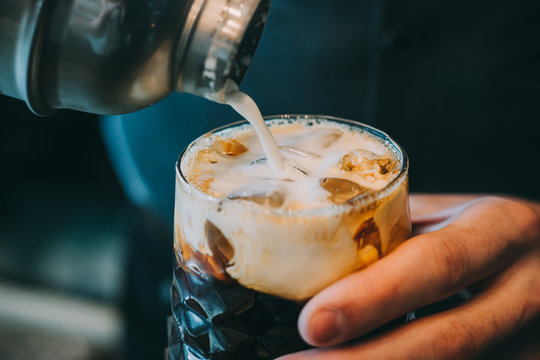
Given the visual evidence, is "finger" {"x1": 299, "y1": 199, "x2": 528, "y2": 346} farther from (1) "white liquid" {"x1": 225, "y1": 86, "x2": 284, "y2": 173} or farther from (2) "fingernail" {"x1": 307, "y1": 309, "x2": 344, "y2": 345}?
(1) "white liquid" {"x1": 225, "y1": 86, "x2": 284, "y2": 173}

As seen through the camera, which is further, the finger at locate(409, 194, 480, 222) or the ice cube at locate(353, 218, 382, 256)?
the finger at locate(409, 194, 480, 222)

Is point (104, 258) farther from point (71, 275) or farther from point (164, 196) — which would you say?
point (164, 196)

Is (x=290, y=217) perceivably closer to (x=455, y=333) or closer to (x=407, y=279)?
(x=407, y=279)

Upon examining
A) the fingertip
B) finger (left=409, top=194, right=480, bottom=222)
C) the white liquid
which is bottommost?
finger (left=409, top=194, right=480, bottom=222)

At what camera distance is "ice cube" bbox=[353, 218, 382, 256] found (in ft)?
2.16

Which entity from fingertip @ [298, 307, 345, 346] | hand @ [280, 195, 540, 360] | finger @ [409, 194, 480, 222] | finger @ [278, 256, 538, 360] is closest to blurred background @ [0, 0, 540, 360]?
finger @ [409, 194, 480, 222]

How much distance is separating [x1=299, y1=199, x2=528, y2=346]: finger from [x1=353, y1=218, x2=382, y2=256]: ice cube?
27mm

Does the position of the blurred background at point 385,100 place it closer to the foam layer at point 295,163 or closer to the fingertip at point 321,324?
the foam layer at point 295,163

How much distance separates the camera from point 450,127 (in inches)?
61.4

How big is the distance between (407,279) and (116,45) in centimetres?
48

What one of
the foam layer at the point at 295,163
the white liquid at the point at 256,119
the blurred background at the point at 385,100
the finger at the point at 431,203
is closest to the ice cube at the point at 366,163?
the foam layer at the point at 295,163

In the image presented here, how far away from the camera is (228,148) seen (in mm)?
845

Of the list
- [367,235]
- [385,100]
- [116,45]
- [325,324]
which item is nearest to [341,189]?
[367,235]

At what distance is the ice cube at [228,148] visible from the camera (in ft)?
2.76
